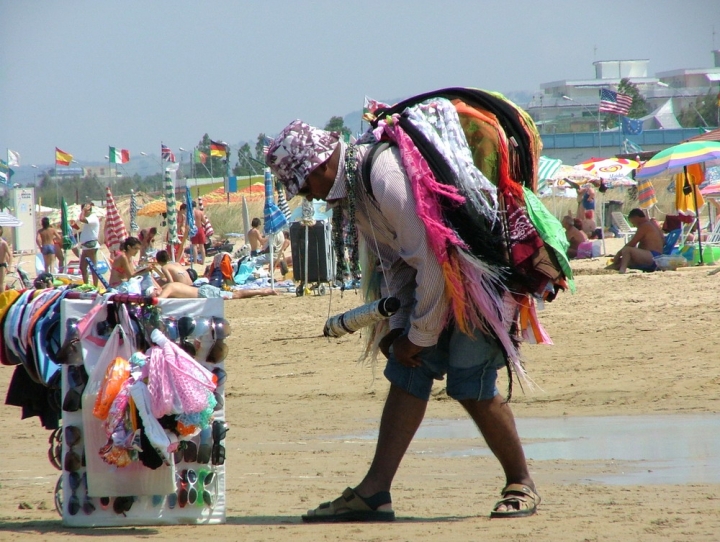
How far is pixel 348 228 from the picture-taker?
3877 millimetres

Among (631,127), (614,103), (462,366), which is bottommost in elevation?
(462,366)

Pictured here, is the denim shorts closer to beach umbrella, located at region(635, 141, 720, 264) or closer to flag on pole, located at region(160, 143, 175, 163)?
beach umbrella, located at region(635, 141, 720, 264)

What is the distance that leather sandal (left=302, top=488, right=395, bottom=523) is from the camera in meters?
3.84

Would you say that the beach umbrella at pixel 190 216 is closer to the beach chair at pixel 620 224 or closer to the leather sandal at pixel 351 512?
the beach chair at pixel 620 224

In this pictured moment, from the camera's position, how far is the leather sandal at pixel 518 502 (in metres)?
3.67

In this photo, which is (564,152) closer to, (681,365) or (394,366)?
(681,365)

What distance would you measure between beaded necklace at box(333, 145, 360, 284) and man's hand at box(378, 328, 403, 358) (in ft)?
0.96

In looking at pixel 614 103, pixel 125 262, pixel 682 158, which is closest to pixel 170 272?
→ pixel 125 262

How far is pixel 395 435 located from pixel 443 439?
200 cm

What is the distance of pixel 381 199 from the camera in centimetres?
363

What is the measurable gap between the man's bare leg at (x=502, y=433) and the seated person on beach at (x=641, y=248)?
1166 cm

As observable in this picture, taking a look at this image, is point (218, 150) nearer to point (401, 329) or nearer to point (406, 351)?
point (401, 329)

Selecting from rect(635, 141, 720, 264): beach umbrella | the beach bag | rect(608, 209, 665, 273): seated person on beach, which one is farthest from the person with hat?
rect(635, 141, 720, 264): beach umbrella

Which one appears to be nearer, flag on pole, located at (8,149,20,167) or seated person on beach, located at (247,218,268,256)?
seated person on beach, located at (247,218,268,256)
